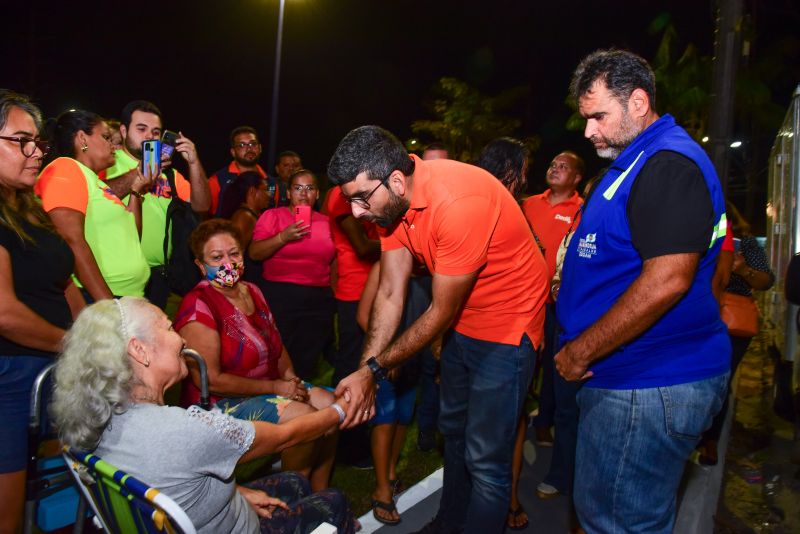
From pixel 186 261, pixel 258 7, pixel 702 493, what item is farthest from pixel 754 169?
pixel 186 261

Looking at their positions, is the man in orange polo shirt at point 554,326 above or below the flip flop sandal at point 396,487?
above

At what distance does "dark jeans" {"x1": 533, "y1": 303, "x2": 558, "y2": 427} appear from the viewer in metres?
4.67

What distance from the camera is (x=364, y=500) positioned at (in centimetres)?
402

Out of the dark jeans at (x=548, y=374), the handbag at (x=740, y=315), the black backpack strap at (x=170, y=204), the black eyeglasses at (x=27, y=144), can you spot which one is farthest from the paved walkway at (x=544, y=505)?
the black eyeglasses at (x=27, y=144)

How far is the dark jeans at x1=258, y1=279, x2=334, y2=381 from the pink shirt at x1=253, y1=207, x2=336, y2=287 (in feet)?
0.25

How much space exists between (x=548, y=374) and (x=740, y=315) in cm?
153

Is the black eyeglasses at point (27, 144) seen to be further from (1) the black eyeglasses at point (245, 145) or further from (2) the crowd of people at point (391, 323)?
(1) the black eyeglasses at point (245, 145)

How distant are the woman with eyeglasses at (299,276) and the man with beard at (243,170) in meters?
0.94

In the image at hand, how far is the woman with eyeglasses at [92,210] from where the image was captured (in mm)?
3188

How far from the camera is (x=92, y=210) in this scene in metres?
3.46

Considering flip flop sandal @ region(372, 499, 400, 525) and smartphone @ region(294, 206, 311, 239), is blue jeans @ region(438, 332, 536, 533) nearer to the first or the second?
flip flop sandal @ region(372, 499, 400, 525)

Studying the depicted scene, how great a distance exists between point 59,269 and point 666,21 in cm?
2548

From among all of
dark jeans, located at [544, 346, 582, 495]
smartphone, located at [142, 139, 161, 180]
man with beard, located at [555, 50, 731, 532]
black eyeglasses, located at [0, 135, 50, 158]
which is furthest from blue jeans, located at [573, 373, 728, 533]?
smartphone, located at [142, 139, 161, 180]

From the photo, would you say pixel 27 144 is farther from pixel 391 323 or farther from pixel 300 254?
pixel 300 254
